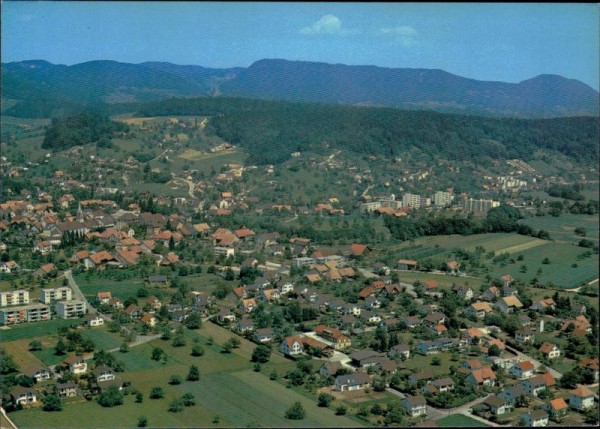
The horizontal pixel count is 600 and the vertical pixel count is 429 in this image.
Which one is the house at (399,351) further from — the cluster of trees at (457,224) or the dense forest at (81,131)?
the dense forest at (81,131)

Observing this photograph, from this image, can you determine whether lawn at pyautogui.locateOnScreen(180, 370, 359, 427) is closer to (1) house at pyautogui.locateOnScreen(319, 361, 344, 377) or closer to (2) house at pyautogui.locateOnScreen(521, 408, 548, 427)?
(1) house at pyautogui.locateOnScreen(319, 361, 344, 377)

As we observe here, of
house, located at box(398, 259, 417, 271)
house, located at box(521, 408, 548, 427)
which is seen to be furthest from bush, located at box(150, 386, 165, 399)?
house, located at box(398, 259, 417, 271)

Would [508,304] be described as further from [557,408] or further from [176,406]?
[176,406]

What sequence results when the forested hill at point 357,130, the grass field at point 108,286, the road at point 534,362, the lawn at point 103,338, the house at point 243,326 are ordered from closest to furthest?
the road at point 534,362 → the lawn at point 103,338 → the house at point 243,326 → the grass field at point 108,286 → the forested hill at point 357,130

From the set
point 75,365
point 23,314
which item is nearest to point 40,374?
point 75,365

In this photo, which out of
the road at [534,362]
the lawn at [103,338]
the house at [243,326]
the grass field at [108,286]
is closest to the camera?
the road at [534,362]

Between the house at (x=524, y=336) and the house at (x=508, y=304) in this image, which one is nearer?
the house at (x=524, y=336)

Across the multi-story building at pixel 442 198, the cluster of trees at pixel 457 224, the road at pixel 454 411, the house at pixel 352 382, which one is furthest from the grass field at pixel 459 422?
the multi-story building at pixel 442 198
